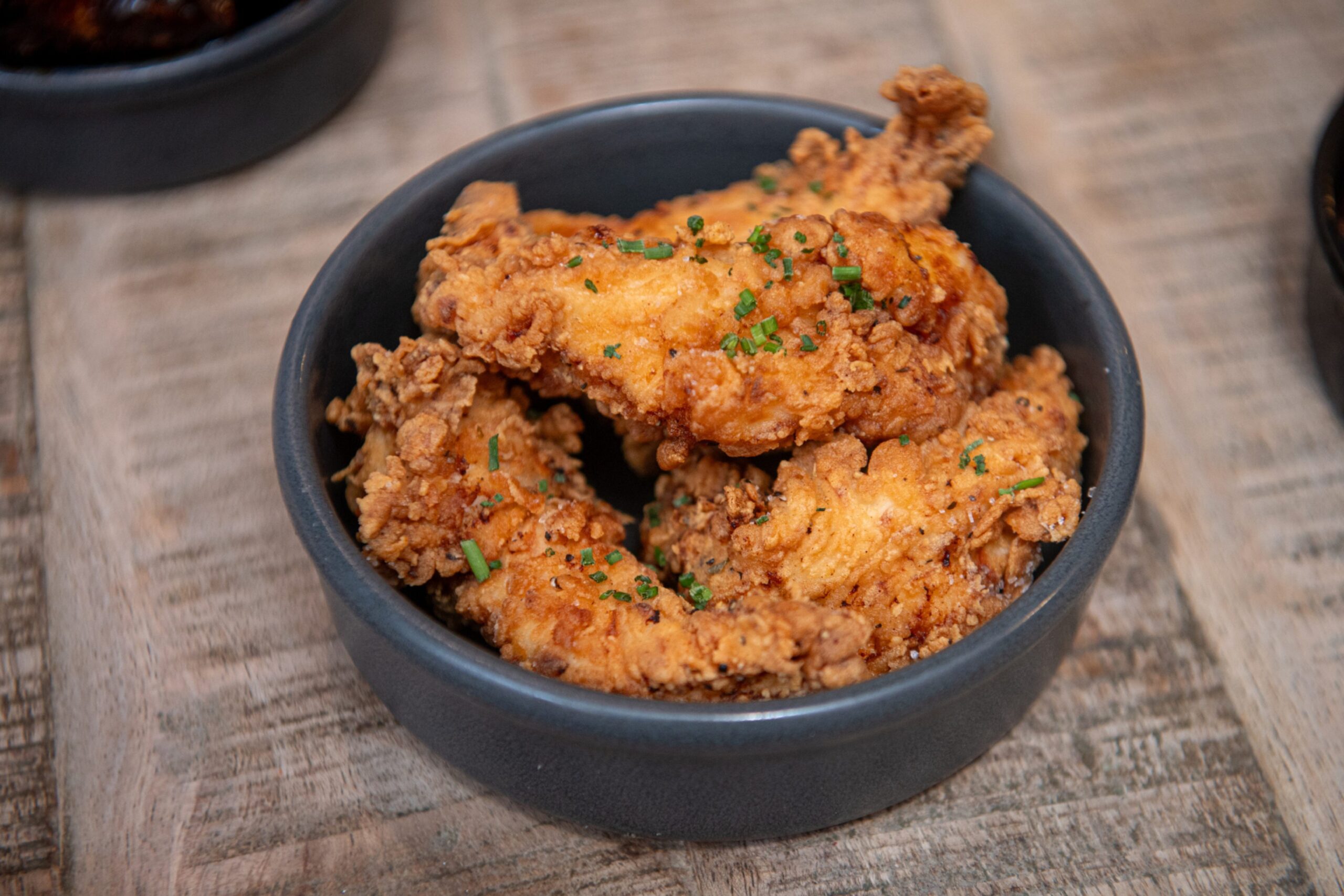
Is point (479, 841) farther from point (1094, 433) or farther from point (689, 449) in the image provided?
point (1094, 433)

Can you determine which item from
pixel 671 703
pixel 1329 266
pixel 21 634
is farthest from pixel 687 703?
pixel 1329 266

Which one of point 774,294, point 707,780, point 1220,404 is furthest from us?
point 1220,404

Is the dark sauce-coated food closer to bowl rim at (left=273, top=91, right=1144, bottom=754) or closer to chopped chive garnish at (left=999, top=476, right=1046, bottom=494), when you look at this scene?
bowl rim at (left=273, top=91, right=1144, bottom=754)

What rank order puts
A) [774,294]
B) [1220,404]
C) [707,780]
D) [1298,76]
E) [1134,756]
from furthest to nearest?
[1298,76] < [1220,404] < [1134,756] < [774,294] < [707,780]

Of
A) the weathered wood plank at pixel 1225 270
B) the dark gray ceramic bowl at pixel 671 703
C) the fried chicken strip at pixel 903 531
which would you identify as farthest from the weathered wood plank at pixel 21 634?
the weathered wood plank at pixel 1225 270

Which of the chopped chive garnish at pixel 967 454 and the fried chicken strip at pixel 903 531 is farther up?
the chopped chive garnish at pixel 967 454

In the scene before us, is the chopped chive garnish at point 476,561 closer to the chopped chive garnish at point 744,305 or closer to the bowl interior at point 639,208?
the bowl interior at point 639,208

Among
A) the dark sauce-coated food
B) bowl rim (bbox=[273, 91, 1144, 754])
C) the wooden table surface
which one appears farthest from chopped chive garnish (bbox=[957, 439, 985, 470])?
the dark sauce-coated food

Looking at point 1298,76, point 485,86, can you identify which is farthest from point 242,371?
point 1298,76
